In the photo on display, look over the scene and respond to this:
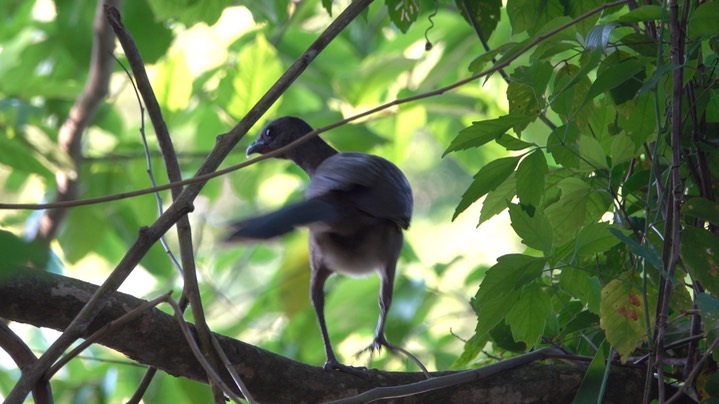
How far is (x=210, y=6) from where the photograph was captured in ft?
6.61

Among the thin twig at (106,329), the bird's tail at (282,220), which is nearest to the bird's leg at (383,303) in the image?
the bird's tail at (282,220)

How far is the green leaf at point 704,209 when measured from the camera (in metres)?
1.25

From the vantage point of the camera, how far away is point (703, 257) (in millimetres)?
1238

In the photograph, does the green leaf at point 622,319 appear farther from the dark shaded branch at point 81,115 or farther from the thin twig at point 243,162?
the dark shaded branch at point 81,115

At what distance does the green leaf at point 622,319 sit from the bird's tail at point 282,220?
1.83 ft

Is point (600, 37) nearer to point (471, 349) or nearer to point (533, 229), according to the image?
point (533, 229)

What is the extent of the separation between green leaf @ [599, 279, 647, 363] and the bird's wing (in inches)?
28.7

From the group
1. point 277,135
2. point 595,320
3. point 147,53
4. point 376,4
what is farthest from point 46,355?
point 376,4

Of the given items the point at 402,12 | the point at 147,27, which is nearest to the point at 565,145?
the point at 402,12

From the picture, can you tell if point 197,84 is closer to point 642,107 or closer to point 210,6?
point 210,6

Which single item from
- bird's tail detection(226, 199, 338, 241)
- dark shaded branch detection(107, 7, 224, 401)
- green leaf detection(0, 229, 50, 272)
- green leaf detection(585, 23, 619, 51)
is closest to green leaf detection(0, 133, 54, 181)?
bird's tail detection(226, 199, 338, 241)

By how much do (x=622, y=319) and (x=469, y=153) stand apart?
2.00m

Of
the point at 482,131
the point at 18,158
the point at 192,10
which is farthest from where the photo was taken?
the point at 18,158

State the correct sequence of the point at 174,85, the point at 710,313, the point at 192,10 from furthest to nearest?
the point at 174,85 → the point at 192,10 → the point at 710,313
